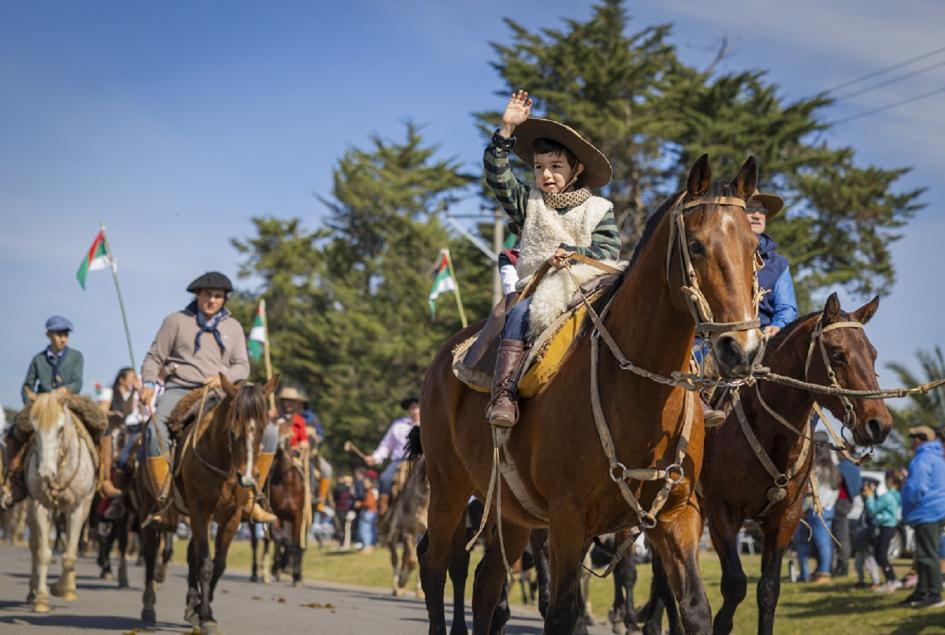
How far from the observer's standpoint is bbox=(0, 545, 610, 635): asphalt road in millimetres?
12305

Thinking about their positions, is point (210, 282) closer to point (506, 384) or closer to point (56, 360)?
point (56, 360)

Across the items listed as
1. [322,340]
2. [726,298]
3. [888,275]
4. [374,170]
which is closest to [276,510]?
[726,298]

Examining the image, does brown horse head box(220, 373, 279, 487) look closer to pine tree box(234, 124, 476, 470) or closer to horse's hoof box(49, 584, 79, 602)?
horse's hoof box(49, 584, 79, 602)

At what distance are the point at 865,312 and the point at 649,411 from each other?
386 cm

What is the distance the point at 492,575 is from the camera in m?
8.52

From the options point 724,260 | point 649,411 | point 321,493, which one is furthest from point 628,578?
point 321,493

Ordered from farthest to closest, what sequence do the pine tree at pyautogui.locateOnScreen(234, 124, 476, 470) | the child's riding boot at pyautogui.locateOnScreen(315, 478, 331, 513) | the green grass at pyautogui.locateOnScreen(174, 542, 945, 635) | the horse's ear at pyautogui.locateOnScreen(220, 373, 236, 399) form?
1. the pine tree at pyautogui.locateOnScreen(234, 124, 476, 470)
2. the child's riding boot at pyautogui.locateOnScreen(315, 478, 331, 513)
3. the green grass at pyautogui.locateOnScreen(174, 542, 945, 635)
4. the horse's ear at pyautogui.locateOnScreen(220, 373, 236, 399)

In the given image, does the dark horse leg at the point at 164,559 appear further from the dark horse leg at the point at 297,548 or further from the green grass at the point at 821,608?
the green grass at the point at 821,608

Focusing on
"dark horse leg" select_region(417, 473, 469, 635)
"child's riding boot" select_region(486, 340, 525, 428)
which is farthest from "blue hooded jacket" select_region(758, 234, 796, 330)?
"child's riding boot" select_region(486, 340, 525, 428)

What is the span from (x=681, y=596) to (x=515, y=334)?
1813 millimetres

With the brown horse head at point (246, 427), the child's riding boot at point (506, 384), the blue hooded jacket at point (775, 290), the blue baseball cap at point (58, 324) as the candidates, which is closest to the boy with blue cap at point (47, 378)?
the blue baseball cap at point (58, 324)

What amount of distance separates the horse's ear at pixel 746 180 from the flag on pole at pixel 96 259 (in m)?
23.0

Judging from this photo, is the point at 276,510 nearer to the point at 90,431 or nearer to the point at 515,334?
the point at 90,431

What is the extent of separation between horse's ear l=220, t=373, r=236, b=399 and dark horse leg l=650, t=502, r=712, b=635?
680cm
